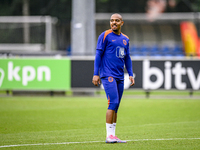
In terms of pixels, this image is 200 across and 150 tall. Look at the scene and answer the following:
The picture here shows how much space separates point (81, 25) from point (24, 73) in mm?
4204

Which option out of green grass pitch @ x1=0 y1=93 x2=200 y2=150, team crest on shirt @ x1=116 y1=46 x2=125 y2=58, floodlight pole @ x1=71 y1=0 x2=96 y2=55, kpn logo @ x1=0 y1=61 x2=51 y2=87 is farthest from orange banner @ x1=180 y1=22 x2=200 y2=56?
team crest on shirt @ x1=116 y1=46 x2=125 y2=58

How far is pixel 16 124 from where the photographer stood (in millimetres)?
10750

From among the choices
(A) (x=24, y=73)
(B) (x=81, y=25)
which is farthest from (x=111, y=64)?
(B) (x=81, y=25)

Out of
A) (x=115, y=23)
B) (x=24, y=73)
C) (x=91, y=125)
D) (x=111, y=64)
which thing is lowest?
(x=91, y=125)

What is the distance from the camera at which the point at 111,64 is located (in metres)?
7.79

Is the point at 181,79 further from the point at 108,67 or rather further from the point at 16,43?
the point at 16,43

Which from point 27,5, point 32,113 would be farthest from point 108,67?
point 27,5

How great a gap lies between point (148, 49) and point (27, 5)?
50.9 feet

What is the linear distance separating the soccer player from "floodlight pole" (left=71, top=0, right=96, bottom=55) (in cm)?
1354

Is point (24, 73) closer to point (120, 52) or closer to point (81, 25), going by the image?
point (81, 25)

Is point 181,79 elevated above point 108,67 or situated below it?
below

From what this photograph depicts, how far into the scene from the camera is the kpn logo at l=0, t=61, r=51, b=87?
61.5 ft

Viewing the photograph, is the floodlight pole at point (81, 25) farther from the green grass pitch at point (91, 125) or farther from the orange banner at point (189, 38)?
the orange banner at point (189, 38)

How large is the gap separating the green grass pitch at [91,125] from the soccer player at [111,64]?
1.71ft
